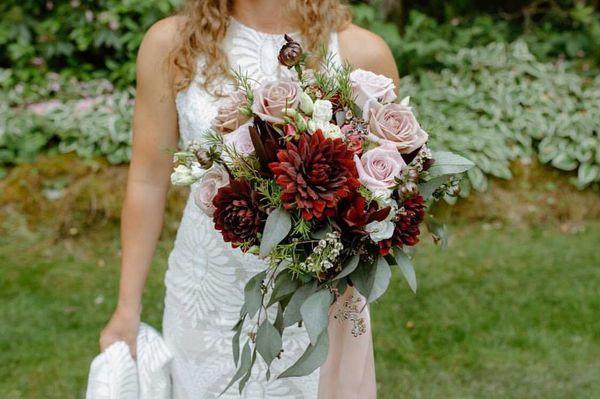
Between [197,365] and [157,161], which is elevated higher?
[157,161]

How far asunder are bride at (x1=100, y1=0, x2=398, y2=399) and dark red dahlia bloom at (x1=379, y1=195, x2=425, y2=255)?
683 mm

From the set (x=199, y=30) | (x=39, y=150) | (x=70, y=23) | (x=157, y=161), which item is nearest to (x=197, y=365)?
(x=157, y=161)

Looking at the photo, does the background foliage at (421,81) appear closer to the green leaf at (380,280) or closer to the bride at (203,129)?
the bride at (203,129)

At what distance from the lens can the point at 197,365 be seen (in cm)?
224

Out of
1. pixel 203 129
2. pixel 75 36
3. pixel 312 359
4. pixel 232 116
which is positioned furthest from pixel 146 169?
pixel 75 36

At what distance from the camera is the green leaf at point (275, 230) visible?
143 centimetres

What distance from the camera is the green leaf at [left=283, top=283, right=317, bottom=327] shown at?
1.54 metres

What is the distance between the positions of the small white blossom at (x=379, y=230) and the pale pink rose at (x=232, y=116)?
33 centimetres

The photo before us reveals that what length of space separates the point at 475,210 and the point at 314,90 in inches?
182

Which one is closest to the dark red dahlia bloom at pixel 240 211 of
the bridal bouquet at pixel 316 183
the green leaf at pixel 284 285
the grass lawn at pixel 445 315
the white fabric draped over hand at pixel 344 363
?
the bridal bouquet at pixel 316 183

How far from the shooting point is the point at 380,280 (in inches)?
59.0

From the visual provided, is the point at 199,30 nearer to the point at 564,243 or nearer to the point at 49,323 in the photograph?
the point at 49,323

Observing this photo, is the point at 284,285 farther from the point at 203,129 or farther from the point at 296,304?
the point at 203,129

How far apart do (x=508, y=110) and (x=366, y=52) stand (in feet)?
14.8
